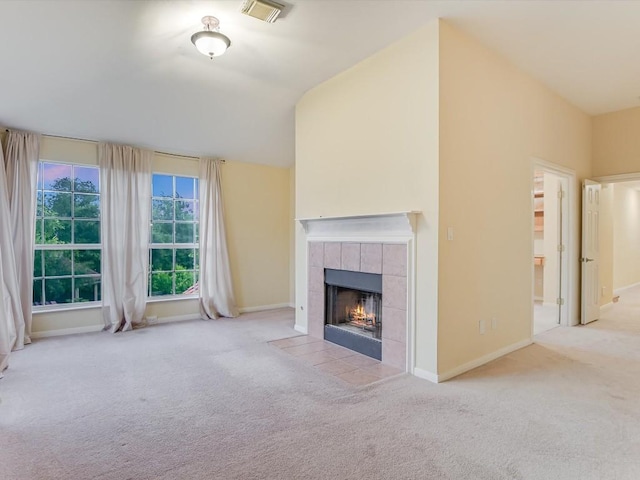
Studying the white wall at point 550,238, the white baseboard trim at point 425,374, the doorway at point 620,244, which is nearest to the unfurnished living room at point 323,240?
the white baseboard trim at point 425,374

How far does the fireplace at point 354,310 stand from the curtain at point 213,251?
2.14 m

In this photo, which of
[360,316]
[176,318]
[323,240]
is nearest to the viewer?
[360,316]

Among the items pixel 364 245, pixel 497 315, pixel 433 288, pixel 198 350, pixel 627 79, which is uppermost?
pixel 627 79

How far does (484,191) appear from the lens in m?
3.56

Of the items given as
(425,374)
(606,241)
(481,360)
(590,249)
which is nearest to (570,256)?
(590,249)

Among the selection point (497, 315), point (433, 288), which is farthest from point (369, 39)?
point (497, 315)

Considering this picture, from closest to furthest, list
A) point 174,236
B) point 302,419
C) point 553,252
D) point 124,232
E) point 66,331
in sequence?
point 302,419
point 66,331
point 124,232
point 174,236
point 553,252

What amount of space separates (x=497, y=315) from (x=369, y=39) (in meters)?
2.93

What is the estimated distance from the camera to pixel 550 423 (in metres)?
2.38

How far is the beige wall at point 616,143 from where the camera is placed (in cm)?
503

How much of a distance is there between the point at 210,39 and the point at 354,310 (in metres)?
3.01

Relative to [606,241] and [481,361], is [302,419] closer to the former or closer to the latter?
[481,361]

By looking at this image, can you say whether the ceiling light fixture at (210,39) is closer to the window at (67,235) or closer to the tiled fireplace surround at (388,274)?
the tiled fireplace surround at (388,274)

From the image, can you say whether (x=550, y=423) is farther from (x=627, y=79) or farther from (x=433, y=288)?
(x=627, y=79)
